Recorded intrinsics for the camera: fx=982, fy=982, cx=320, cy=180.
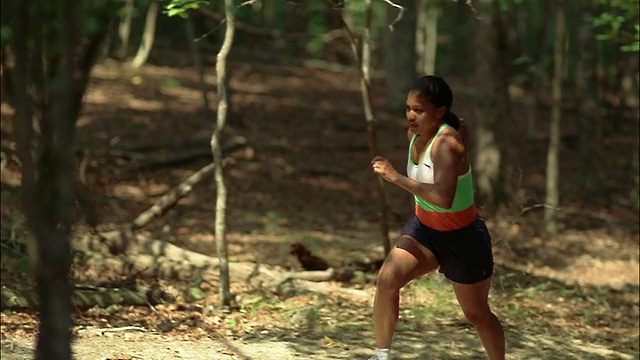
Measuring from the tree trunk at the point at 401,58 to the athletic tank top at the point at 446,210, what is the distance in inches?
558

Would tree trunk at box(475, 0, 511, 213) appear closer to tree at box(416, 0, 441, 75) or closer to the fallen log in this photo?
the fallen log

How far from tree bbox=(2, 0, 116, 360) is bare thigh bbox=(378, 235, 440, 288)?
2661mm

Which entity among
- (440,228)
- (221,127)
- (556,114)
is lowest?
(440,228)

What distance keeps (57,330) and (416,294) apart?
20.7 feet

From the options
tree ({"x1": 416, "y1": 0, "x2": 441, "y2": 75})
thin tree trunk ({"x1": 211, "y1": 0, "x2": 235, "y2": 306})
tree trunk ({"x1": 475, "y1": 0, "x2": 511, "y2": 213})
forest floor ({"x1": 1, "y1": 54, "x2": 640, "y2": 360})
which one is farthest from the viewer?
tree ({"x1": 416, "y1": 0, "x2": 441, "y2": 75})

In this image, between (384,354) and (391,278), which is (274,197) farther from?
(391,278)

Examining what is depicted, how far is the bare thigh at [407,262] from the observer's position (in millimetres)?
5992

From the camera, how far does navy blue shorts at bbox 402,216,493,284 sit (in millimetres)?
5988

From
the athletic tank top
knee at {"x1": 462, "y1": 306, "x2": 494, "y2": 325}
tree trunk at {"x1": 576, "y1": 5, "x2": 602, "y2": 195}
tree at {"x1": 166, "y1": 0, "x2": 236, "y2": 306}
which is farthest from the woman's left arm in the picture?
tree trunk at {"x1": 576, "y1": 5, "x2": 602, "y2": 195}

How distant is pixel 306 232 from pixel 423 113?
7502 mm

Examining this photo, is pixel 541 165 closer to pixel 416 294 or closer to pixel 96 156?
pixel 96 156

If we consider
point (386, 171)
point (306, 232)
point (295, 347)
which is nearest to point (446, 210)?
point (386, 171)

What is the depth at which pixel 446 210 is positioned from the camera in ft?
19.5

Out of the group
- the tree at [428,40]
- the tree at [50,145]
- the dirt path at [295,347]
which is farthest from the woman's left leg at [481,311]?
the tree at [428,40]
